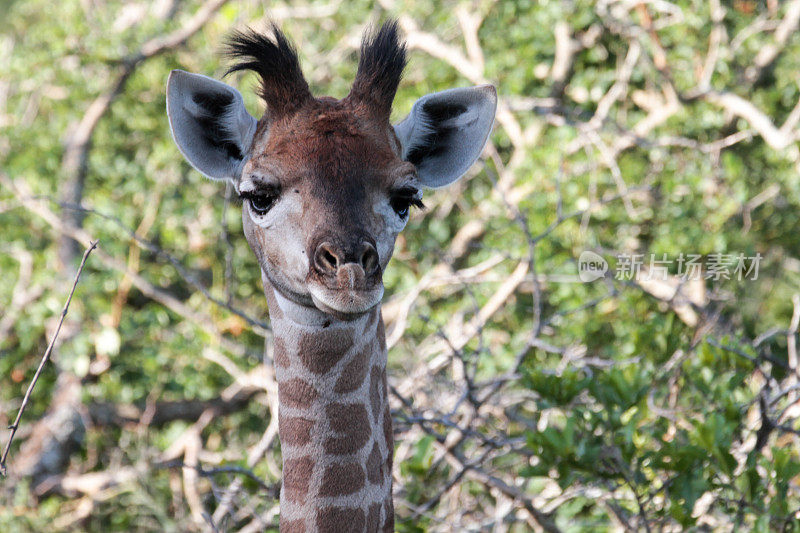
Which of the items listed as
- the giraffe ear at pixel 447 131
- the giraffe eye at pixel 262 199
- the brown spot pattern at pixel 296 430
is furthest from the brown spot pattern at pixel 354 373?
the giraffe ear at pixel 447 131

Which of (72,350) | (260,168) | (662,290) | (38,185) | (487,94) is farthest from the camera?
(38,185)

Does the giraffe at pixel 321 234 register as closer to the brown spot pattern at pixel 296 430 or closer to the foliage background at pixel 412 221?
the brown spot pattern at pixel 296 430

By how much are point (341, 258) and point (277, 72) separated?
2.11 ft

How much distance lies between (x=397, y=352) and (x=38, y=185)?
2.64 m

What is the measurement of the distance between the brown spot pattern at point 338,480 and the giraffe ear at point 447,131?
828 millimetres

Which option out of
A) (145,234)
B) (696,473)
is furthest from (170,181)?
(696,473)

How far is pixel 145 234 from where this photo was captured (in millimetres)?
4973

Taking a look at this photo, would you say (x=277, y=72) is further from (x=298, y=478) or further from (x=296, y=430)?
(x=298, y=478)

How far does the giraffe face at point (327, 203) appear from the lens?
5.45ft

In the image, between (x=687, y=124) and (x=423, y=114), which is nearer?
(x=423, y=114)

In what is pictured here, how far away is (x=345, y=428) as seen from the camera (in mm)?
1917

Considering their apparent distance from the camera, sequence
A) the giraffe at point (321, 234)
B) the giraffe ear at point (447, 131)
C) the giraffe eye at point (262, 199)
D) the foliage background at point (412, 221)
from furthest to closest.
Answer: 1. the foliage background at point (412, 221)
2. the giraffe ear at point (447, 131)
3. the giraffe eye at point (262, 199)
4. the giraffe at point (321, 234)

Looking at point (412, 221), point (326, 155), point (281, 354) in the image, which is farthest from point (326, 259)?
point (412, 221)

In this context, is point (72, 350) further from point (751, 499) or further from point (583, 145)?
point (751, 499)
